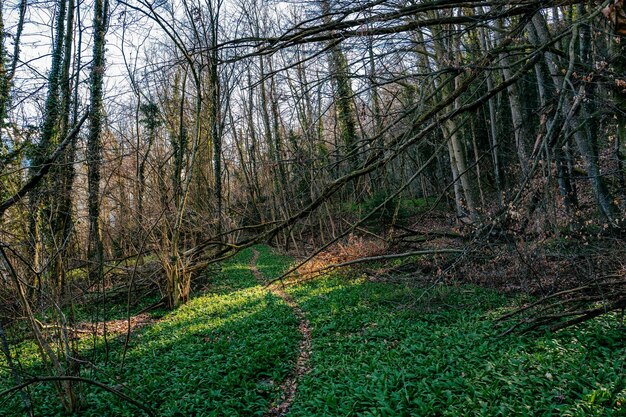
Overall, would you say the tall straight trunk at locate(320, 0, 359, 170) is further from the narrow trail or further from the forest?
the narrow trail

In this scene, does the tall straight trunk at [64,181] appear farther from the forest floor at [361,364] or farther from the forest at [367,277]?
the forest floor at [361,364]

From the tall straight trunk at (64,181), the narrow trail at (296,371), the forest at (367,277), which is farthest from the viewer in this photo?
the tall straight trunk at (64,181)

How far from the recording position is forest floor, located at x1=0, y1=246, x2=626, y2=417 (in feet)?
12.8

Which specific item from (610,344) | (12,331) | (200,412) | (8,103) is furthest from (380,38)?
(12,331)

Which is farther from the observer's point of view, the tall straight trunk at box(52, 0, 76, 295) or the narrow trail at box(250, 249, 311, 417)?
the tall straight trunk at box(52, 0, 76, 295)

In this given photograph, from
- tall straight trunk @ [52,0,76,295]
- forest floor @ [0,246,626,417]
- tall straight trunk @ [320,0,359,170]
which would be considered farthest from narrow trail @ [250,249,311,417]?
tall straight trunk @ [52,0,76,295]

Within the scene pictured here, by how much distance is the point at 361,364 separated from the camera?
211 inches

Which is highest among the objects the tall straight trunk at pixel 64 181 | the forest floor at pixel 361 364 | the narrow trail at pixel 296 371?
the tall straight trunk at pixel 64 181

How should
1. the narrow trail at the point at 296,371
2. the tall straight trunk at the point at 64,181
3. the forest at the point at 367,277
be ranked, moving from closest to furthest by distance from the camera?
the forest at the point at 367,277, the narrow trail at the point at 296,371, the tall straight trunk at the point at 64,181

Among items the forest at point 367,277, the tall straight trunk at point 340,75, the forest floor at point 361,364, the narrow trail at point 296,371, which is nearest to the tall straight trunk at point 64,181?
the forest at point 367,277

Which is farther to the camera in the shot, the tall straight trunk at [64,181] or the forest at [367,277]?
the tall straight trunk at [64,181]

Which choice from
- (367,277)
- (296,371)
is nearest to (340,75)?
(296,371)

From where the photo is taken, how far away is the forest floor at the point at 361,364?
389 cm

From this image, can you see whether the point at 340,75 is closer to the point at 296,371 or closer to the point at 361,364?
the point at 361,364
